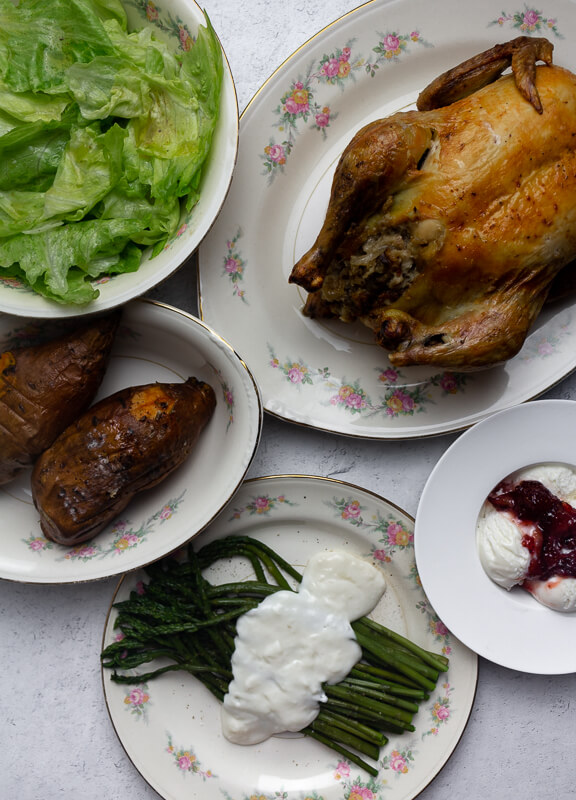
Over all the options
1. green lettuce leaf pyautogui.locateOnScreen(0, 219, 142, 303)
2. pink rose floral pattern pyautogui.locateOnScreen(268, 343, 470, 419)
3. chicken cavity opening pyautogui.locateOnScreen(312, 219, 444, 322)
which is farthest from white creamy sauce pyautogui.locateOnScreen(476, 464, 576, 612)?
green lettuce leaf pyautogui.locateOnScreen(0, 219, 142, 303)

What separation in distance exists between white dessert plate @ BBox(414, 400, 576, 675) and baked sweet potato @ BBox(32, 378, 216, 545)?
745 millimetres

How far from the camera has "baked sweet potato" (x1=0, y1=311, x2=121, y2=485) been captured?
1.74 meters

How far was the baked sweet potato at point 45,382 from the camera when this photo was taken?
1744 mm

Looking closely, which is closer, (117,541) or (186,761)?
(117,541)

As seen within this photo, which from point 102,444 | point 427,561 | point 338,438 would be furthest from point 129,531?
point 427,561

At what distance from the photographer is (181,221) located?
1718mm

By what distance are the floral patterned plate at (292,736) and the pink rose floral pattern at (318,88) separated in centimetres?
98

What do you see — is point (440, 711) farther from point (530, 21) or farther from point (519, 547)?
point (530, 21)

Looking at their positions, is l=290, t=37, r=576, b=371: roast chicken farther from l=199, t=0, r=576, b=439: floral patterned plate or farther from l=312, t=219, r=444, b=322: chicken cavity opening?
l=199, t=0, r=576, b=439: floral patterned plate

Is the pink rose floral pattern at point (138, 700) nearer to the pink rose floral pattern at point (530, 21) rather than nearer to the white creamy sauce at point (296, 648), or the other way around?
the white creamy sauce at point (296, 648)

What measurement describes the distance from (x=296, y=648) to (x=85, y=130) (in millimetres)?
1561

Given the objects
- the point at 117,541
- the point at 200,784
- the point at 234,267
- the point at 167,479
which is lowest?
the point at 200,784

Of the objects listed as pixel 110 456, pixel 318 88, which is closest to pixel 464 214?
pixel 318 88

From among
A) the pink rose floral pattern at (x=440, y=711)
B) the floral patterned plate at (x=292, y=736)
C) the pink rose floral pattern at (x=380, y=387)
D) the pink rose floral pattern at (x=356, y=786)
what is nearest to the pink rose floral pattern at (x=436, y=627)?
the floral patterned plate at (x=292, y=736)
